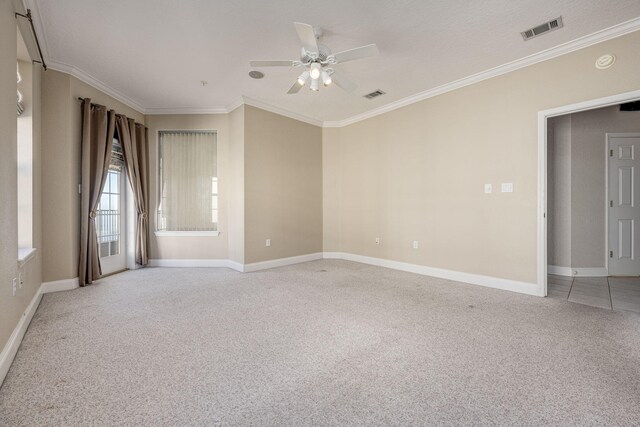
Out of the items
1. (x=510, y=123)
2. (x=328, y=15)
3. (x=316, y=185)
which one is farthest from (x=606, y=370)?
(x=316, y=185)

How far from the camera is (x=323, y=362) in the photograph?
192 cm

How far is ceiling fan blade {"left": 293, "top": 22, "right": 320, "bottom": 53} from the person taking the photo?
2242mm

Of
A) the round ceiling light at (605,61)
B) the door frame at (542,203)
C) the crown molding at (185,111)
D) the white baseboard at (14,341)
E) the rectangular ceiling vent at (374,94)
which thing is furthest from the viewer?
the crown molding at (185,111)

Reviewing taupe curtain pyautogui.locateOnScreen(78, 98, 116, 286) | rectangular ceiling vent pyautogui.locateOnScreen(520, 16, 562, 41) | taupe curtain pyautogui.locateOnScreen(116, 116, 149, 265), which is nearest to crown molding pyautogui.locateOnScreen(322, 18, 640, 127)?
rectangular ceiling vent pyautogui.locateOnScreen(520, 16, 562, 41)

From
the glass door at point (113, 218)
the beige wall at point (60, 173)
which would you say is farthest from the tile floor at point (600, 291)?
the glass door at point (113, 218)

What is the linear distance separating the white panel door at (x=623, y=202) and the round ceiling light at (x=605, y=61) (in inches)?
86.7

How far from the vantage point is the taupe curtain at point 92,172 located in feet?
12.5

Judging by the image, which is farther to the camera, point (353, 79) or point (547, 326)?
point (353, 79)

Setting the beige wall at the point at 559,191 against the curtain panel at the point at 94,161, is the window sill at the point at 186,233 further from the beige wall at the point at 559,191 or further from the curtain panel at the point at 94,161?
the beige wall at the point at 559,191

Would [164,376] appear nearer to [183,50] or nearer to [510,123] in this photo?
[183,50]

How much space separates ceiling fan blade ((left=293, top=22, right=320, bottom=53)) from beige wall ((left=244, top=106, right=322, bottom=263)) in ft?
7.81

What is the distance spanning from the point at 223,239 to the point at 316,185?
84.2 inches

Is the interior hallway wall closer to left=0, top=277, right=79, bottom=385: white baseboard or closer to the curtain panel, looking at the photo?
left=0, top=277, right=79, bottom=385: white baseboard

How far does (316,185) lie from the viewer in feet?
19.0
